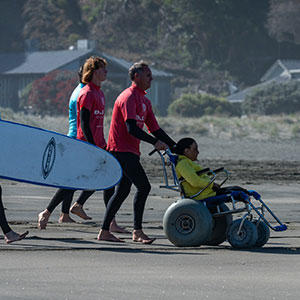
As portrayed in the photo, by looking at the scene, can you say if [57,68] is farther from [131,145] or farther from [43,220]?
[131,145]

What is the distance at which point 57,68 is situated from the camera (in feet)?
214

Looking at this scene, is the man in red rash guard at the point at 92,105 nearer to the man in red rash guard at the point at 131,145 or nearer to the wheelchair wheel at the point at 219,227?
the man in red rash guard at the point at 131,145

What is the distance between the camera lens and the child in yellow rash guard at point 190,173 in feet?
26.8

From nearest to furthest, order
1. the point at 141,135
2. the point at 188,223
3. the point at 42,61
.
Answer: the point at 188,223
the point at 141,135
the point at 42,61

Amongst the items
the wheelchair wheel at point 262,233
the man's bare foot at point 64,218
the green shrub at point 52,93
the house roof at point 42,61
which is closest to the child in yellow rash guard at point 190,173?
the wheelchair wheel at point 262,233

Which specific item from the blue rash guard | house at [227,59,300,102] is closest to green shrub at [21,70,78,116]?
house at [227,59,300,102]

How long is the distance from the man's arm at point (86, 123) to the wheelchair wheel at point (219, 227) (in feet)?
4.83

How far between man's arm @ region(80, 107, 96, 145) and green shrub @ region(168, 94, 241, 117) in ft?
165

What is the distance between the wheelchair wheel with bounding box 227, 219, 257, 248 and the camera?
314 inches

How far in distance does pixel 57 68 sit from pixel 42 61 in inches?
161

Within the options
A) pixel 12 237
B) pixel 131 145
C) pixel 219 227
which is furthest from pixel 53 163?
Answer: pixel 219 227

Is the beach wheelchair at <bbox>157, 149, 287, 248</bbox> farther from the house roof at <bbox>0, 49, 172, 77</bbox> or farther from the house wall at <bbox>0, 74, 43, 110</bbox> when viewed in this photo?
the house wall at <bbox>0, 74, 43, 110</bbox>

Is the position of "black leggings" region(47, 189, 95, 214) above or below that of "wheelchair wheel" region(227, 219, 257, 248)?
above

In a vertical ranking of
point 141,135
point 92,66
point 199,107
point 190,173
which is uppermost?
point 199,107
